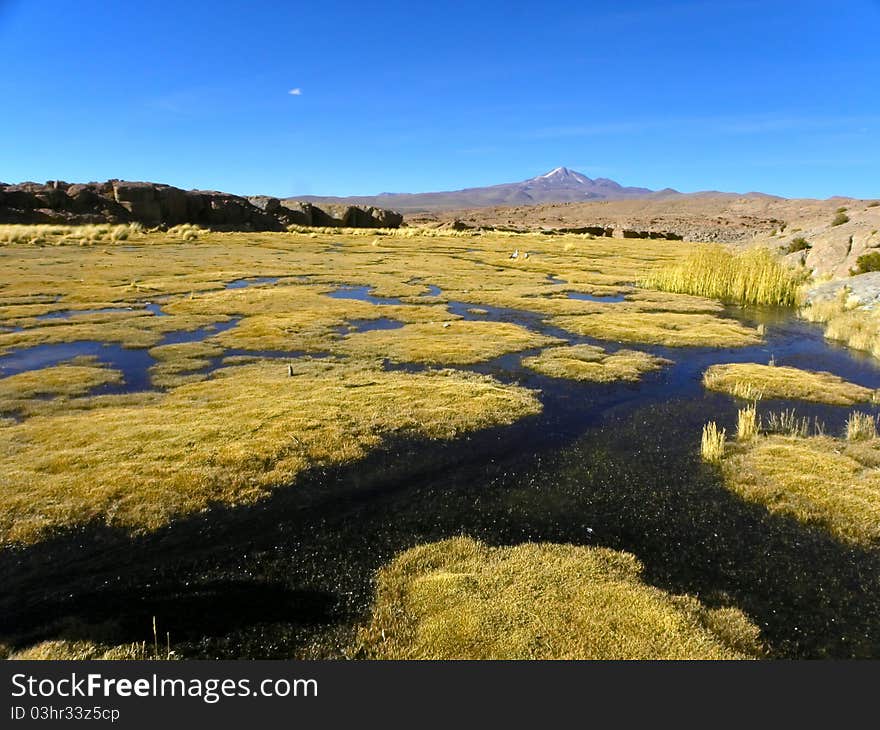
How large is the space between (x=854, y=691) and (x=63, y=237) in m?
78.6

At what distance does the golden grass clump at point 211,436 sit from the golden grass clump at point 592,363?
2.76m

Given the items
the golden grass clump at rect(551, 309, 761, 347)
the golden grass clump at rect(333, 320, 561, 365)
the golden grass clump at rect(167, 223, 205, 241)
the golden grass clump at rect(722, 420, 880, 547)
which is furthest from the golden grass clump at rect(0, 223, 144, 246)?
the golden grass clump at rect(722, 420, 880, 547)

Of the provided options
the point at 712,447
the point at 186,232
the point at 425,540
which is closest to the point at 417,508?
the point at 425,540

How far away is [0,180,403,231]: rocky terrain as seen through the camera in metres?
76.6

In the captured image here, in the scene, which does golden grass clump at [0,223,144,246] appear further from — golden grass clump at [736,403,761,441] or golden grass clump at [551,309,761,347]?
golden grass clump at [736,403,761,441]

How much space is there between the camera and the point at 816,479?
11156 mm

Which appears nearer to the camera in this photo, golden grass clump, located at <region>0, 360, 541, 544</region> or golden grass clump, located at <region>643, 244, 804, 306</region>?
golden grass clump, located at <region>0, 360, 541, 544</region>

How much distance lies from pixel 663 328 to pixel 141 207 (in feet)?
273

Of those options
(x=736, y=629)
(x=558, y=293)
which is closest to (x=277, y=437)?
(x=736, y=629)

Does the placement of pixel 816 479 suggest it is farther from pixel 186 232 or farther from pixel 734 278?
pixel 186 232

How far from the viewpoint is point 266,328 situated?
2516 cm

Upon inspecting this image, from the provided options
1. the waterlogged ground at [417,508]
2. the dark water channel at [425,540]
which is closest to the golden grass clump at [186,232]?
the waterlogged ground at [417,508]

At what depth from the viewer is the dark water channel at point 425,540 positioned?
7.28m

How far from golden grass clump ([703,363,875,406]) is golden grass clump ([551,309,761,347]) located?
484cm
